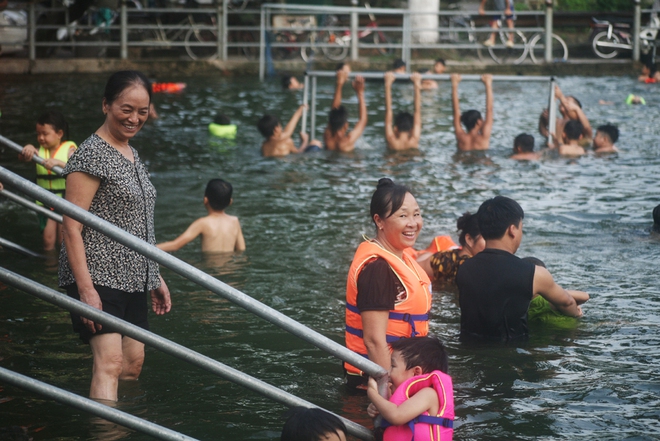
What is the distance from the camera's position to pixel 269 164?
13.5 meters

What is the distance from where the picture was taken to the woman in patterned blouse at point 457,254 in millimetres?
6863

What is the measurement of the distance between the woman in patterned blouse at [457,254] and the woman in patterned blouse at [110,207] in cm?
315

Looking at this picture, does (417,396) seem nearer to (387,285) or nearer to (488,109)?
(387,285)

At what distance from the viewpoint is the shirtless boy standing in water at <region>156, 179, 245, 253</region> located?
817 cm

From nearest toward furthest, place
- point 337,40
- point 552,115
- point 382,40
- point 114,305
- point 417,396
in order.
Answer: point 417,396 < point 114,305 < point 552,115 < point 337,40 < point 382,40

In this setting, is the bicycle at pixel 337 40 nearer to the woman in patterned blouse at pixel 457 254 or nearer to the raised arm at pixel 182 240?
the raised arm at pixel 182 240

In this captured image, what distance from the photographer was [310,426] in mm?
3340

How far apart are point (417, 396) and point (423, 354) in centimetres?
21

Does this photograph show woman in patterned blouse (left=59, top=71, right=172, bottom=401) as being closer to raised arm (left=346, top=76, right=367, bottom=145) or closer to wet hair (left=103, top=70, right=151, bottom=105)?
wet hair (left=103, top=70, right=151, bottom=105)

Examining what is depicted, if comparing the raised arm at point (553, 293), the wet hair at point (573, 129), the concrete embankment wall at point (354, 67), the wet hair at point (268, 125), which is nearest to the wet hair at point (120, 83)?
the raised arm at point (553, 293)

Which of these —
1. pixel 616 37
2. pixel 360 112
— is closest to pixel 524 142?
pixel 360 112

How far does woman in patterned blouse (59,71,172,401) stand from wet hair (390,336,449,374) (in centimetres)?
151

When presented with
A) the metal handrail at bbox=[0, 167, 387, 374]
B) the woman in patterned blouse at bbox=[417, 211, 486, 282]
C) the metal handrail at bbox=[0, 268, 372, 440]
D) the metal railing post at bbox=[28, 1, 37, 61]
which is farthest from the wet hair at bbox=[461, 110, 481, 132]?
the metal railing post at bbox=[28, 1, 37, 61]

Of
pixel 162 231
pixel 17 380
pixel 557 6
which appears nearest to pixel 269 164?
pixel 162 231
